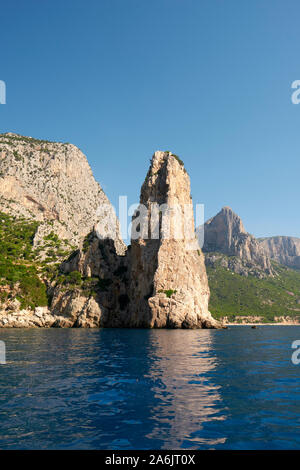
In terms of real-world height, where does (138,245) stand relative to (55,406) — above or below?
above

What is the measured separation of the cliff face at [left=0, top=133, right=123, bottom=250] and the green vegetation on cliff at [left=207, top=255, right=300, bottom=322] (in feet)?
203

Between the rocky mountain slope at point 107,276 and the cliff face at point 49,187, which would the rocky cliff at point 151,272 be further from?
the cliff face at point 49,187

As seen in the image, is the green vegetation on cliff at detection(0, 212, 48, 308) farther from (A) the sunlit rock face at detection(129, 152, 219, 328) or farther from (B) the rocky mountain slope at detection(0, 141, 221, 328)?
(A) the sunlit rock face at detection(129, 152, 219, 328)

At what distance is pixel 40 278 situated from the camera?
89250 millimetres

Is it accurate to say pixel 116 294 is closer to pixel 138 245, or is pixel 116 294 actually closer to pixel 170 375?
pixel 138 245

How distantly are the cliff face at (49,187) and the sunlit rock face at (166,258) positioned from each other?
139 ft

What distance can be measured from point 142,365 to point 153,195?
2688 inches

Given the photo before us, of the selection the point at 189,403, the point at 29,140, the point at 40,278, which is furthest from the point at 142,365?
the point at 29,140

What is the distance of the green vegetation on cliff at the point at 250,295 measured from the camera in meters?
132

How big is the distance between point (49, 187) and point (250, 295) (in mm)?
97311

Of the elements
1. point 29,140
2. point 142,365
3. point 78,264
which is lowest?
point 142,365

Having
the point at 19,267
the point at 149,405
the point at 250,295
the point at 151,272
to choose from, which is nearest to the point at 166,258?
the point at 151,272

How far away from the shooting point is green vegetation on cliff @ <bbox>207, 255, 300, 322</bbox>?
13200 cm

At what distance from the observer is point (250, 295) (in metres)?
146
